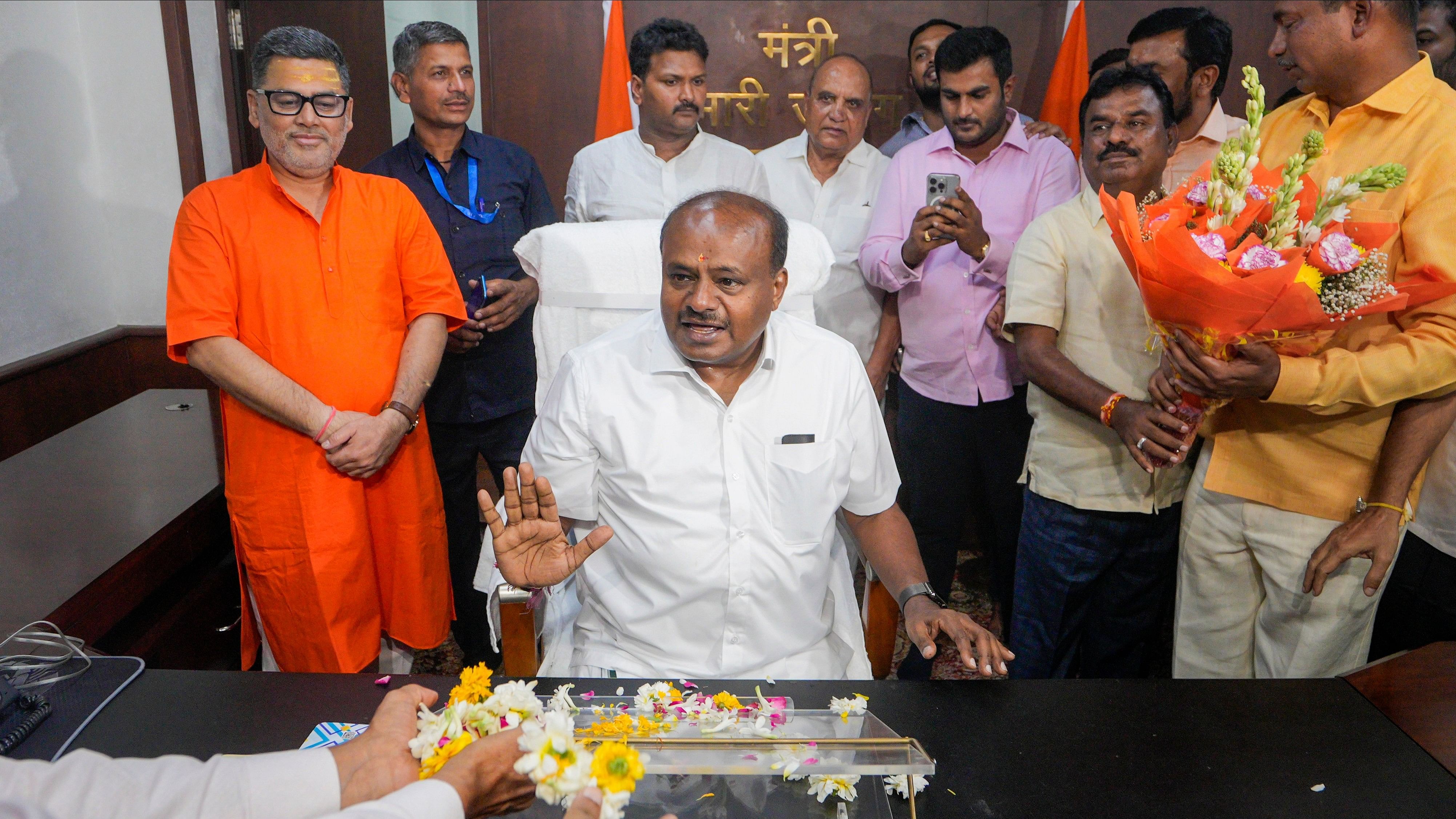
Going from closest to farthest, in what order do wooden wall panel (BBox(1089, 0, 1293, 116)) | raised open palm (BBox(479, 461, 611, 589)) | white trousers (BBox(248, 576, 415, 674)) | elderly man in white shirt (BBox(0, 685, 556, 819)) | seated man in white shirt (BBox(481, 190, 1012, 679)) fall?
elderly man in white shirt (BBox(0, 685, 556, 819)) < raised open palm (BBox(479, 461, 611, 589)) < seated man in white shirt (BBox(481, 190, 1012, 679)) < white trousers (BBox(248, 576, 415, 674)) < wooden wall panel (BBox(1089, 0, 1293, 116))

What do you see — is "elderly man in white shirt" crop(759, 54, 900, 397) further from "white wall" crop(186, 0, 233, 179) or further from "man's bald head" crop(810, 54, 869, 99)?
"white wall" crop(186, 0, 233, 179)

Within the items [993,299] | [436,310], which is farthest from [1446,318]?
[436,310]

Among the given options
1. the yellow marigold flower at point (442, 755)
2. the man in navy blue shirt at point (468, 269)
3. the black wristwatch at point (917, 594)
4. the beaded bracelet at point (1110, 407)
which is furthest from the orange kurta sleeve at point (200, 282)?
the beaded bracelet at point (1110, 407)

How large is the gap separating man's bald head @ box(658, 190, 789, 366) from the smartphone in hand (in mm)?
1002

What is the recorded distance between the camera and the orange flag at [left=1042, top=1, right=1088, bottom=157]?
177 inches

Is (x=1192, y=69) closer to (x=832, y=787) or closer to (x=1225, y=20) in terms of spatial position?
(x=1225, y=20)

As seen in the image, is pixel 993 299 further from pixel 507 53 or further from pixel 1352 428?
pixel 507 53

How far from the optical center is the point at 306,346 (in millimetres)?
2367

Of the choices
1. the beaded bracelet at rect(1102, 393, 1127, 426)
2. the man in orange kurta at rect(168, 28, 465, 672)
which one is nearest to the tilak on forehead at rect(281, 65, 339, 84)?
the man in orange kurta at rect(168, 28, 465, 672)

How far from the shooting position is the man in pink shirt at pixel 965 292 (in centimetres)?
303

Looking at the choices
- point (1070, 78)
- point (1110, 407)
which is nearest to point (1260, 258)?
point (1110, 407)

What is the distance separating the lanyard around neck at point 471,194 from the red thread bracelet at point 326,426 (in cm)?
93

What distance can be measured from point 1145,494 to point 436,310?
1951 millimetres

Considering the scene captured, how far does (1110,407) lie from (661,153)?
1861mm
